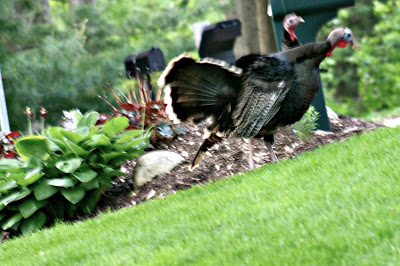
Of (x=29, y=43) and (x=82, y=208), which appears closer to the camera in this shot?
(x=82, y=208)

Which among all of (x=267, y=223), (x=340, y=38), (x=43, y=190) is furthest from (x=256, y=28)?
(x=267, y=223)

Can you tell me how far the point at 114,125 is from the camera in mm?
5387

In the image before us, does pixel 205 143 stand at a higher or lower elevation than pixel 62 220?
higher

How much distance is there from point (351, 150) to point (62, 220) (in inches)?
107

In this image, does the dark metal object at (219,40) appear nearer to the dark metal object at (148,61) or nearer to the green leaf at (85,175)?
the dark metal object at (148,61)

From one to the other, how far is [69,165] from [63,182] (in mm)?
163

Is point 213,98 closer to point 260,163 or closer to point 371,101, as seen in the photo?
point 260,163

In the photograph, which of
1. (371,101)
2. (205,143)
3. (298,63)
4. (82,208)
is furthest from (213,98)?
(371,101)

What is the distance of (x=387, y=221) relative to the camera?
10.0 ft

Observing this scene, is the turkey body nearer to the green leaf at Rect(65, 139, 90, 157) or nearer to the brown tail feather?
the brown tail feather

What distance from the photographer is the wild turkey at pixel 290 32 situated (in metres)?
5.37

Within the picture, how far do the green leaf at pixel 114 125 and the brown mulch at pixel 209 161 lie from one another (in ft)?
2.03

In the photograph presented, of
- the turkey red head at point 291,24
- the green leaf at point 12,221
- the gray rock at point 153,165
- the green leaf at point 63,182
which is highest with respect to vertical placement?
the turkey red head at point 291,24

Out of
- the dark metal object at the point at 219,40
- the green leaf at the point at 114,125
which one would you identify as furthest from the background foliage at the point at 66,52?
the green leaf at the point at 114,125
